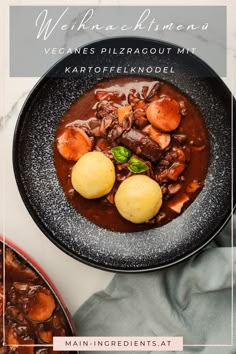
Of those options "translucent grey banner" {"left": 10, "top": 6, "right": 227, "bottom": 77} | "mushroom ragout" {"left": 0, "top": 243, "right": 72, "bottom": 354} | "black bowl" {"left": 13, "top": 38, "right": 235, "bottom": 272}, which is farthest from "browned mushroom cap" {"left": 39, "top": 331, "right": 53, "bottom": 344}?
"translucent grey banner" {"left": 10, "top": 6, "right": 227, "bottom": 77}

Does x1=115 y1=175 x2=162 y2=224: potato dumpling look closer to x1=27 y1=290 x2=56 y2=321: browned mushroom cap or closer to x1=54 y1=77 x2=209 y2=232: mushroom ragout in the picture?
x1=54 y1=77 x2=209 y2=232: mushroom ragout

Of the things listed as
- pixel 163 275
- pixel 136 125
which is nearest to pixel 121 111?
pixel 136 125

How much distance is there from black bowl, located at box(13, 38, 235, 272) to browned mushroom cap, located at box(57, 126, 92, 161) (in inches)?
0.9

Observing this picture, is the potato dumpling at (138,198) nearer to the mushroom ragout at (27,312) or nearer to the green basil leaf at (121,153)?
the green basil leaf at (121,153)

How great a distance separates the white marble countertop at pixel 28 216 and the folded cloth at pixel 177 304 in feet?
0.08

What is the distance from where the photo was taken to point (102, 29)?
813mm

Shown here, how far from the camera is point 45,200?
870 millimetres

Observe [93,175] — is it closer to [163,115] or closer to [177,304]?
[163,115]

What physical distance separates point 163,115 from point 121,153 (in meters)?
0.08

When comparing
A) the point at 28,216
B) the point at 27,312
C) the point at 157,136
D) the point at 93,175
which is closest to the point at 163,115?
the point at 157,136

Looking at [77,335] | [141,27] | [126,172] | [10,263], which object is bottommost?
[77,335]

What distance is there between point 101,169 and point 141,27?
21cm

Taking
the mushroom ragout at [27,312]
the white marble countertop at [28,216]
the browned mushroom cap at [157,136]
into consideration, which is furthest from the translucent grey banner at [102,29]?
the mushroom ragout at [27,312]
